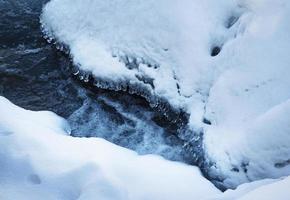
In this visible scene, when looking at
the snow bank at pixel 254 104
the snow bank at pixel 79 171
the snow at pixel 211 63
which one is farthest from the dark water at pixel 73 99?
the snow bank at pixel 79 171

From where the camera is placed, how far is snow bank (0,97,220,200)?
301cm

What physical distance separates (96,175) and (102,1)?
10.0 feet

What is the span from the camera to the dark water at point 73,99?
4.43 metres

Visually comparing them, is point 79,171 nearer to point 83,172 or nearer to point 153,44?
point 83,172

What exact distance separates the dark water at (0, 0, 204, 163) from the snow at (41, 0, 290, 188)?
0.67 feet

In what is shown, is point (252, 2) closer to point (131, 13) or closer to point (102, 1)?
point (131, 13)

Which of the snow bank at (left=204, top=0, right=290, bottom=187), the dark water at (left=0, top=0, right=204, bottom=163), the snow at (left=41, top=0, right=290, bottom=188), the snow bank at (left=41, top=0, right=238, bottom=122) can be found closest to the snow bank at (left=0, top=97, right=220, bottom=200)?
the snow bank at (left=204, top=0, right=290, bottom=187)

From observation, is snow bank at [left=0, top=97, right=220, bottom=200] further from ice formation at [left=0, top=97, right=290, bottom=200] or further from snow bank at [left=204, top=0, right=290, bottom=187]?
snow bank at [left=204, top=0, right=290, bottom=187]

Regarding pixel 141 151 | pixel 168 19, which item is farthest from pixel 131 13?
pixel 141 151

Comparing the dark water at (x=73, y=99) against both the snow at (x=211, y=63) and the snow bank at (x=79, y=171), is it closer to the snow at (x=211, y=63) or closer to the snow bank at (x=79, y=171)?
the snow at (x=211, y=63)

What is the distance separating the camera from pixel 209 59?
4.45m

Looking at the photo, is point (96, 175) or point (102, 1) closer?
point (96, 175)

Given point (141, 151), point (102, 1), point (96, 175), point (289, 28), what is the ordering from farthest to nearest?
point (102, 1) → point (141, 151) → point (289, 28) → point (96, 175)

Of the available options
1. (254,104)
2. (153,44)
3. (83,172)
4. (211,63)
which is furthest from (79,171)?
(153,44)
